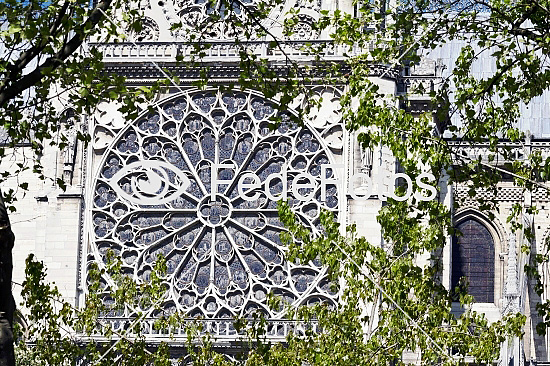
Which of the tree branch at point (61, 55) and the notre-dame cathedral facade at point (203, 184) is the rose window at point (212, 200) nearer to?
the notre-dame cathedral facade at point (203, 184)

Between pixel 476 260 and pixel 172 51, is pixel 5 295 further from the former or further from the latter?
pixel 476 260

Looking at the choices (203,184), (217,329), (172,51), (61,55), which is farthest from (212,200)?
(61,55)

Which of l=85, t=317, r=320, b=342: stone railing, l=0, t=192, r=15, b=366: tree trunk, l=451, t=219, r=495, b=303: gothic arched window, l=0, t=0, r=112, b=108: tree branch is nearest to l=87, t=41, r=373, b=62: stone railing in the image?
l=85, t=317, r=320, b=342: stone railing

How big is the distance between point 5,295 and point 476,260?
21.4 metres

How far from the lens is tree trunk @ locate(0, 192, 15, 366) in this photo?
13.4 m

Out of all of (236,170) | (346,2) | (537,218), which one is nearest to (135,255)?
(236,170)

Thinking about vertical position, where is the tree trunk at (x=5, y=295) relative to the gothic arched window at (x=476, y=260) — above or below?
below

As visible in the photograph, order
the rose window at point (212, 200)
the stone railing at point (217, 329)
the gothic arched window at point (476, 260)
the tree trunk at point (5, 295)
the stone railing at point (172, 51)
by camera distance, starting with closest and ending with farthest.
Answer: the tree trunk at point (5, 295), the stone railing at point (217, 329), the rose window at point (212, 200), the stone railing at point (172, 51), the gothic arched window at point (476, 260)

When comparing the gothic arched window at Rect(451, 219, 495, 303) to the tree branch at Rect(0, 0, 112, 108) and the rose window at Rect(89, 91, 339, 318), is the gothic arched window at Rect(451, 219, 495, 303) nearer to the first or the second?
the rose window at Rect(89, 91, 339, 318)

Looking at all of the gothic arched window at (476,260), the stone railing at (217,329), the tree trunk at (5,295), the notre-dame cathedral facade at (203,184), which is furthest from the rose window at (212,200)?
the tree trunk at (5,295)

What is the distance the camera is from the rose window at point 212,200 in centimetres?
2995

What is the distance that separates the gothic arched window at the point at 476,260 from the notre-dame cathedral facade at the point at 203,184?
200 centimetres

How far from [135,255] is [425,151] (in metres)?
13.7

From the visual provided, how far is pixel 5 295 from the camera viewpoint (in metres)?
13.5
